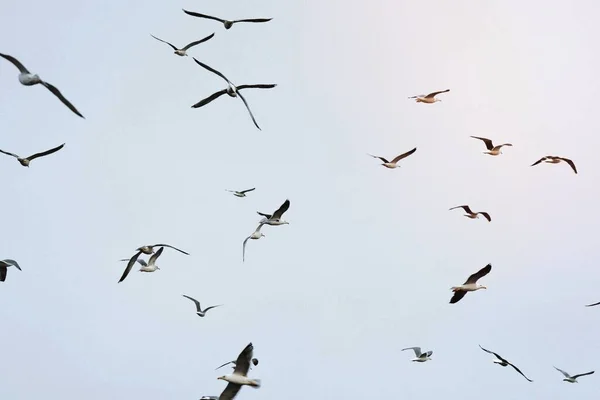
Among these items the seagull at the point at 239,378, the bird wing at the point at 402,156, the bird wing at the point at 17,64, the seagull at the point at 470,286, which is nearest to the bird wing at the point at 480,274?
the seagull at the point at 470,286

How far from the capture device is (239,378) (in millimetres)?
28172

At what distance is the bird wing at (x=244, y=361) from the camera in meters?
26.9

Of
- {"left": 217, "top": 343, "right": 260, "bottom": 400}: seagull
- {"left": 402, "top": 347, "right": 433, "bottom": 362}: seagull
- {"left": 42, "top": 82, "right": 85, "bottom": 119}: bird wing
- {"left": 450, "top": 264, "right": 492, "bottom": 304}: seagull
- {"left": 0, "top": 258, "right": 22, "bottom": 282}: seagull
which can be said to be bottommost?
{"left": 402, "top": 347, "right": 433, "bottom": 362}: seagull

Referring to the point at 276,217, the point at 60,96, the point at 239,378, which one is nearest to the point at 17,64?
the point at 60,96

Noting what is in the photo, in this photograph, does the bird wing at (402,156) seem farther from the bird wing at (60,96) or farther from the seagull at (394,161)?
the bird wing at (60,96)

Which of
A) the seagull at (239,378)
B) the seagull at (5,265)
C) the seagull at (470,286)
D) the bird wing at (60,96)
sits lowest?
the seagull at (470,286)

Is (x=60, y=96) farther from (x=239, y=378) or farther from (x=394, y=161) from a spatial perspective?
(x=394, y=161)

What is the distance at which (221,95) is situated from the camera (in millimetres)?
37094

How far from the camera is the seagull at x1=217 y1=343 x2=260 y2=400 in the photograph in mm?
27447

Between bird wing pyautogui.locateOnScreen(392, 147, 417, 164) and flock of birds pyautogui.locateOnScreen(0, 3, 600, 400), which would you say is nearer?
flock of birds pyautogui.locateOnScreen(0, 3, 600, 400)

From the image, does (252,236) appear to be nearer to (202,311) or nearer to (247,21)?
(202,311)

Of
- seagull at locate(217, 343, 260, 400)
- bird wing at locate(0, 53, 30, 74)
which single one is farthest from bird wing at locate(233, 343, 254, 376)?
bird wing at locate(0, 53, 30, 74)

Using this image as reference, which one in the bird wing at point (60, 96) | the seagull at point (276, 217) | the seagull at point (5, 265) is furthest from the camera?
the seagull at point (276, 217)

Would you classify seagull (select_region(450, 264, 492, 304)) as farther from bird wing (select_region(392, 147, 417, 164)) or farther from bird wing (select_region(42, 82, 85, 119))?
bird wing (select_region(42, 82, 85, 119))
